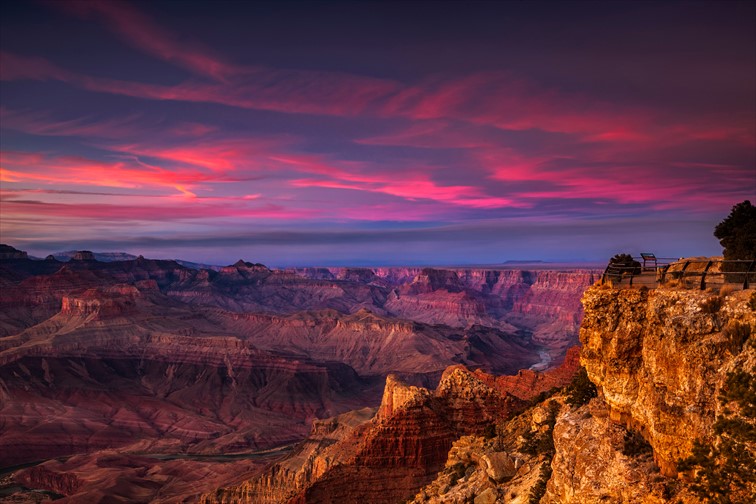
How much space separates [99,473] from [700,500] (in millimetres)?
126544

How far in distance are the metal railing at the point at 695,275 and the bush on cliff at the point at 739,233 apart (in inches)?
161

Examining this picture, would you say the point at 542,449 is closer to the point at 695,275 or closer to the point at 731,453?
the point at 695,275

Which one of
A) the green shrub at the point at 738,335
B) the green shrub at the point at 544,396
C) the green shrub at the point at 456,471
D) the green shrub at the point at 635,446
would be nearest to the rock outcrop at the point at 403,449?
the green shrub at the point at 544,396

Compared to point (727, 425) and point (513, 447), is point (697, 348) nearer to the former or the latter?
point (727, 425)

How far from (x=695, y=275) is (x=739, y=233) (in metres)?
9.80

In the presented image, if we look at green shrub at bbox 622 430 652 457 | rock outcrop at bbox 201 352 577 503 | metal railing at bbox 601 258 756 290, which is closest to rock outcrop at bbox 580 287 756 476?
green shrub at bbox 622 430 652 457

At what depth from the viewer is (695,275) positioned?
53.5 feet

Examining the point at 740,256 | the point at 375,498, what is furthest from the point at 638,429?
the point at 375,498

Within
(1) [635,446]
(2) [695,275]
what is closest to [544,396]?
(2) [695,275]

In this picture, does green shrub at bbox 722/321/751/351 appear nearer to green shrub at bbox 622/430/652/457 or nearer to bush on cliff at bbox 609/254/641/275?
green shrub at bbox 622/430/652/457

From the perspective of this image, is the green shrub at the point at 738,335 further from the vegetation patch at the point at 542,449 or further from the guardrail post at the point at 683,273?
the vegetation patch at the point at 542,449

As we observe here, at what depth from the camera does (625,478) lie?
1327cm

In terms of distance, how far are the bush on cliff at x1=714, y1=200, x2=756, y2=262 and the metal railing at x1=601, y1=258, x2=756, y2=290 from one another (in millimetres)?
4082

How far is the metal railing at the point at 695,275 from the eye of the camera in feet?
48.2
